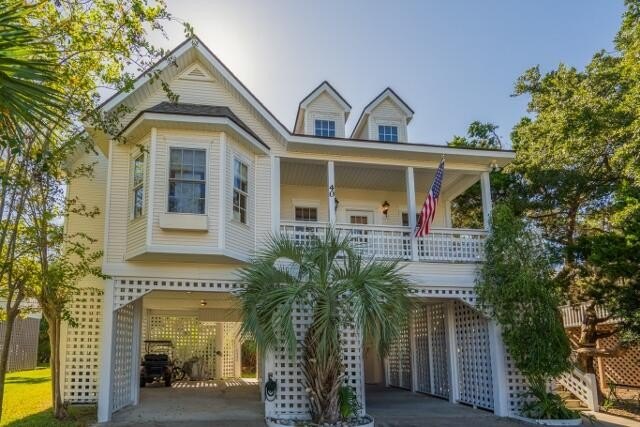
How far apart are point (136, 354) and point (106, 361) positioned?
7.99 feet

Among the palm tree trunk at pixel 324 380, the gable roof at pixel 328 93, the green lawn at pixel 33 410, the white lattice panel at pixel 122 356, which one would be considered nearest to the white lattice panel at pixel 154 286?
the white lattice panel at pixel 122 356

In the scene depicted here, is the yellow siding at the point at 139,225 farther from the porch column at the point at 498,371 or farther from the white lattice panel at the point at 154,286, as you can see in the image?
the porch column at the point at 498,371

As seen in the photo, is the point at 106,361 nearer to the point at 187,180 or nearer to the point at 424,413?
the point at 187,180

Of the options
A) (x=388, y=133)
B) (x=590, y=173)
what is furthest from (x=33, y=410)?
(x=590, y=173)

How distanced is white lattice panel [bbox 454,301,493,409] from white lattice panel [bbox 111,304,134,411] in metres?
8.04

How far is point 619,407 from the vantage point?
43.4ft

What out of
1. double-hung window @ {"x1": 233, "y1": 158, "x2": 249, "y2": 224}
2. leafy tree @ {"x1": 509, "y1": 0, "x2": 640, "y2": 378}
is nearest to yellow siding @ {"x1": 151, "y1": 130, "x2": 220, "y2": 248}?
double-hung window @ {"x1": 233, "y1": 158, "x2": 249, "y2": 224}

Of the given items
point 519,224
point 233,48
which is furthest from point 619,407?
point 233,48

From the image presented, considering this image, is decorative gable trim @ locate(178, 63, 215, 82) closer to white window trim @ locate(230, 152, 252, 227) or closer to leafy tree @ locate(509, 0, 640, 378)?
white window trim @ locate(230, 152, 252, 227)

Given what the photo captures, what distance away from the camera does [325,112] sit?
1488 cm

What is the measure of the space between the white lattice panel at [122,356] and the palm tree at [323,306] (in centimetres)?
319

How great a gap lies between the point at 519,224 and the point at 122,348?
9257mm

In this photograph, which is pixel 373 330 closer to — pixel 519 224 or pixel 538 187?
pixel 519 224

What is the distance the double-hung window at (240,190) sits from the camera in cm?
1156
